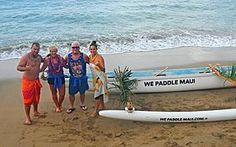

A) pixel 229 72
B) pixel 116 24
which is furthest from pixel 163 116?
pixel 116 24

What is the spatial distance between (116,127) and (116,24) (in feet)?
32.6

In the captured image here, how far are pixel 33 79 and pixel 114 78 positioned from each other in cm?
163

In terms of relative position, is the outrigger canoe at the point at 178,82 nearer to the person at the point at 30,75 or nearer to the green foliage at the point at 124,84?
the green foliage at the point at 124,84

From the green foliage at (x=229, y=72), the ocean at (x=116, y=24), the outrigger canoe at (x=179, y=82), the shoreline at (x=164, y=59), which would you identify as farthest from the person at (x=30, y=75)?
the ocean at (x=116, y=24)

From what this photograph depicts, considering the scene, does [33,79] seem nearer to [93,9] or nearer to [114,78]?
[114,78]

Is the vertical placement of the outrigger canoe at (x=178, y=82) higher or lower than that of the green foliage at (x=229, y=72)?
lower

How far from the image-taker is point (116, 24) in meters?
14.7

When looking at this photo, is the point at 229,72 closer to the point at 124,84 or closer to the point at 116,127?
the point at 124,84

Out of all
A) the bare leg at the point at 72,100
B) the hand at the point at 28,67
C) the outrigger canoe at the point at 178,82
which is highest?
the hand at the point at 28,67

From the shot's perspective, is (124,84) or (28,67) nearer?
(28,67)

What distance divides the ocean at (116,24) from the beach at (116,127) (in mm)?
4130

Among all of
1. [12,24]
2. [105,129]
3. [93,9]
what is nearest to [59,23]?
[12,24]

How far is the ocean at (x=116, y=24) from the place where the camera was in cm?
1130

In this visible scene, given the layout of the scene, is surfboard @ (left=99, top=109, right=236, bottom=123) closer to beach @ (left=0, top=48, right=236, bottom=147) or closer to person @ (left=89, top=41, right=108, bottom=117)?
beach @ (left=0, top=48, right=236, bottom=147)
